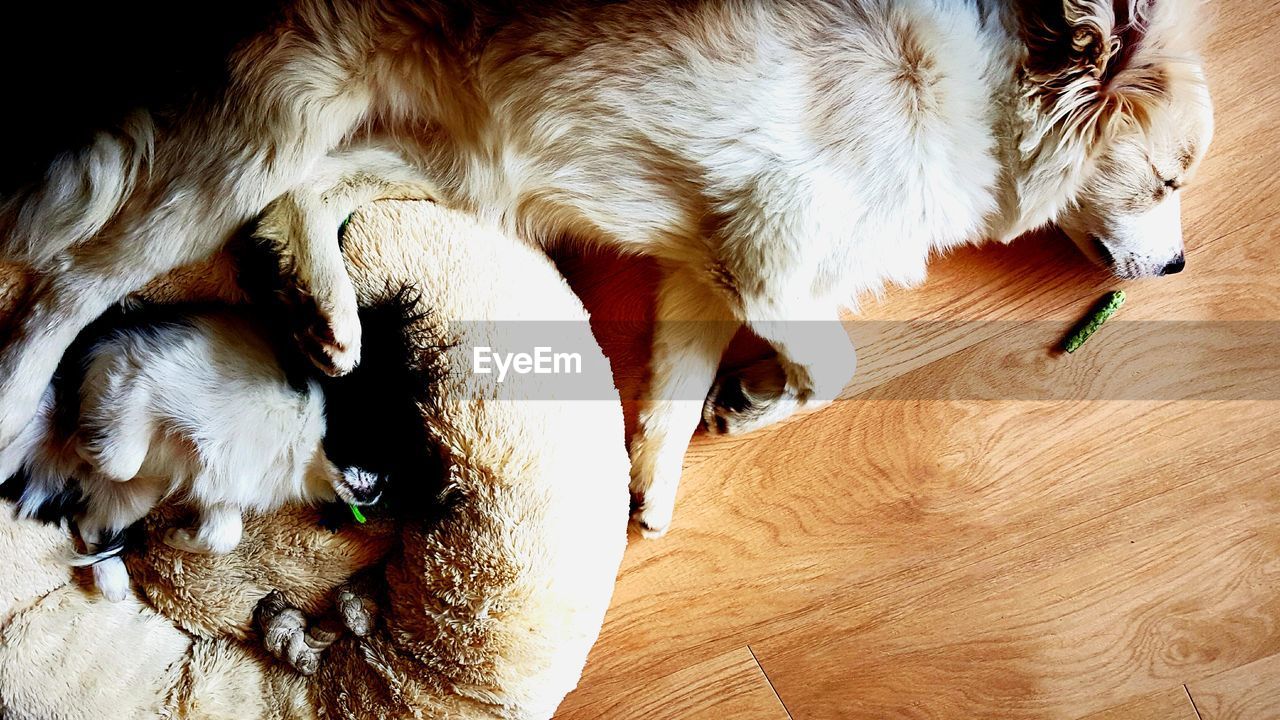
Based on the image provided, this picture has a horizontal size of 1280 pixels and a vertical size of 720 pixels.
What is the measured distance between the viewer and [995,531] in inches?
89.2

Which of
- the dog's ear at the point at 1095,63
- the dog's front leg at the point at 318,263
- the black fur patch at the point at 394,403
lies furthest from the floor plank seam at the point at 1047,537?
the dog's front leg at the point at 318,263

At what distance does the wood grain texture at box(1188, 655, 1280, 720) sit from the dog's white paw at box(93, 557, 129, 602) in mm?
2761

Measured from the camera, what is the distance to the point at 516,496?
6.09 feet

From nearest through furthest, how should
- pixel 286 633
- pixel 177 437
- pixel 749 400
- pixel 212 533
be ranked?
pixel 177 437, pixel 212 533, pixel 286 633, pixel 749 400

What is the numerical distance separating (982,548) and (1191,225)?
102 cm

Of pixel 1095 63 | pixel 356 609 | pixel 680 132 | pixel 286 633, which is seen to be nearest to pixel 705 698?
pixel 356 609

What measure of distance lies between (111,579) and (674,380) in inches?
55.6

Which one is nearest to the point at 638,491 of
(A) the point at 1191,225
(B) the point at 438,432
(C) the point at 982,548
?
(B) the point at 438,432

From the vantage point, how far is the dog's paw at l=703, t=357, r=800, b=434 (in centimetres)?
206

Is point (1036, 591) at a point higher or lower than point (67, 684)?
lower

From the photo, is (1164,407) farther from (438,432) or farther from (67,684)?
(67,684)

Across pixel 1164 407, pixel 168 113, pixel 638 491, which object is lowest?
pixel 1164 407

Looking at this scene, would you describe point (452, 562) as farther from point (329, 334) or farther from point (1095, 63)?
point (1095, 63)

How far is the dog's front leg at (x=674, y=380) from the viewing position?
1.98 meters
